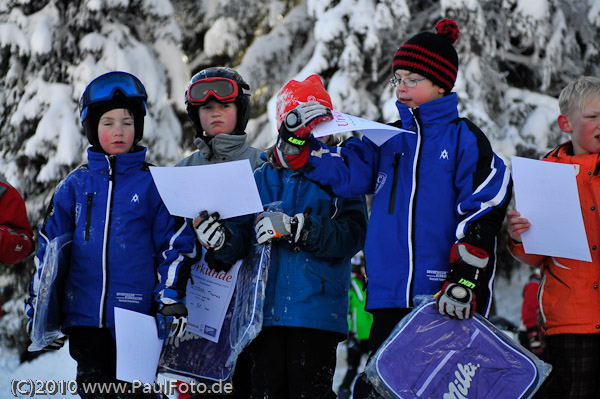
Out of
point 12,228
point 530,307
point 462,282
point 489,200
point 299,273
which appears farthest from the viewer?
point 530,307

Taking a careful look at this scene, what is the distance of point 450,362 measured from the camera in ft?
10.7

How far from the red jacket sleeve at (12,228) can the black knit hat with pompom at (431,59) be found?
2.40 m

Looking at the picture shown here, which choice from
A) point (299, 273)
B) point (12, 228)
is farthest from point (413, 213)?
point (12, 228)

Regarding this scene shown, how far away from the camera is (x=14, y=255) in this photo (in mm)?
4164

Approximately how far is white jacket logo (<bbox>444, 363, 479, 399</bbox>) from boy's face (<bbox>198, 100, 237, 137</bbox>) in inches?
85.2

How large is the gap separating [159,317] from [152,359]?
23cm

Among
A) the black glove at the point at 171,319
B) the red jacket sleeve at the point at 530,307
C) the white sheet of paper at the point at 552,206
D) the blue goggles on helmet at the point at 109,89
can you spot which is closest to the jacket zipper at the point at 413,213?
the white sheet of paper at the point at 552,206

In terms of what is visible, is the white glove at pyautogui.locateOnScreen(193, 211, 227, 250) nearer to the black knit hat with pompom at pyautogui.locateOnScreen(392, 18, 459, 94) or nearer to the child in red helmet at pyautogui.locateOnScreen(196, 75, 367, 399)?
the child in red helmet at pyautogui.locateOnScreen(196, 75, 367, 399)

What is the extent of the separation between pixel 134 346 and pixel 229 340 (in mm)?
604

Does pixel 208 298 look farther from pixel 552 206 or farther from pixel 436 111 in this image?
pixel 552 206

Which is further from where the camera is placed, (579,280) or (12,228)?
(12,228)

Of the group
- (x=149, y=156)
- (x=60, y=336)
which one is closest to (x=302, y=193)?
(x=60, y=336)

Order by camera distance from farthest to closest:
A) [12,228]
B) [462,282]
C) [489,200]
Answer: [12,228]
[489,200]
[462,282]

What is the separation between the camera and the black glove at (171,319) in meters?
3.85
